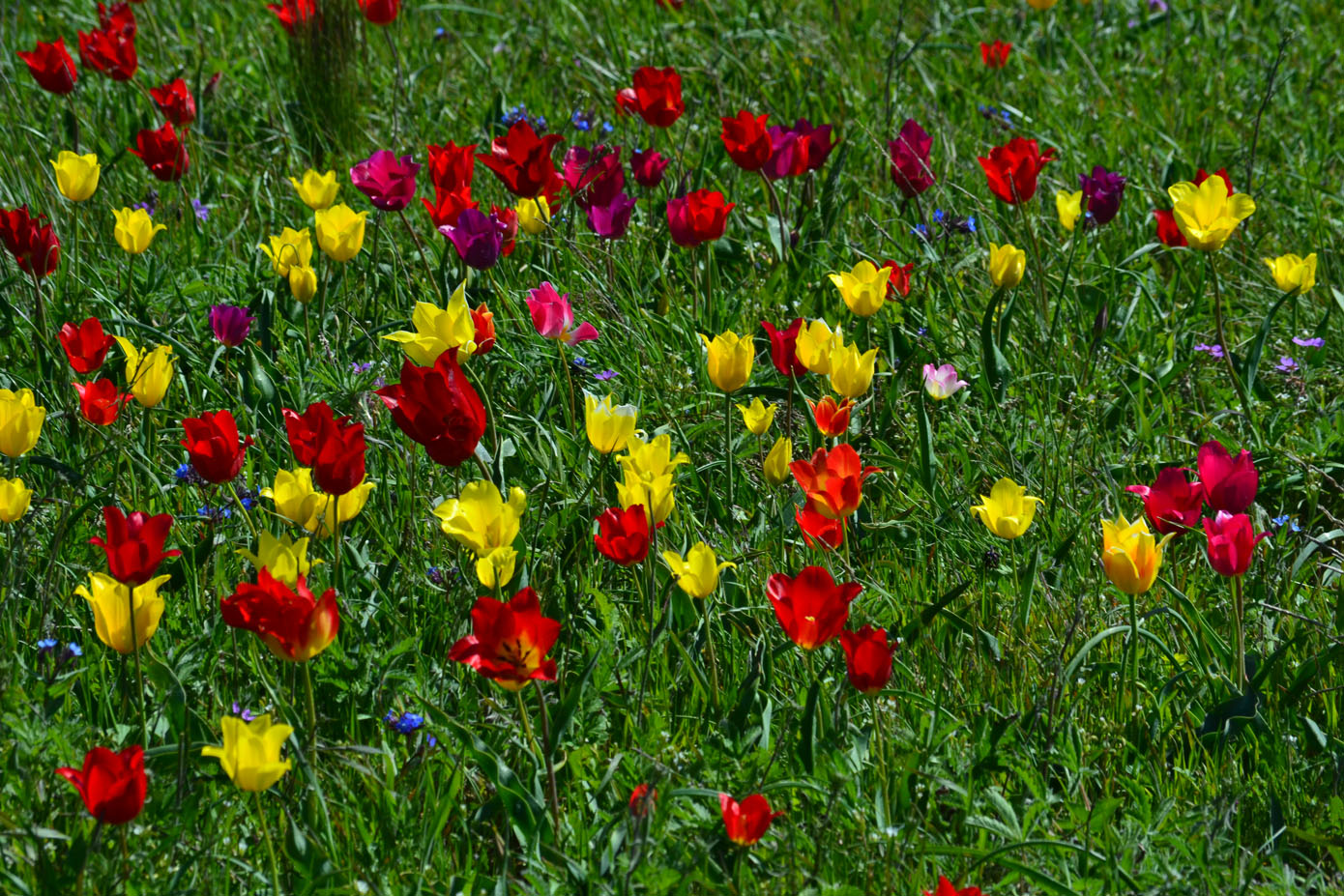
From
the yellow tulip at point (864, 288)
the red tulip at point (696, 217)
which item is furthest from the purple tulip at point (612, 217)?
the yellow tulip at point (864, 288)

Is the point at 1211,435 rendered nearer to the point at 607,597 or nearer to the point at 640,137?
the point at 607,597

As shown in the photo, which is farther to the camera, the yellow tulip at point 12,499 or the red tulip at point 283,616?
the yellow tulip at point 12,499

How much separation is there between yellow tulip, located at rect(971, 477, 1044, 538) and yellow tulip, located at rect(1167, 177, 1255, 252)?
0.84 meters

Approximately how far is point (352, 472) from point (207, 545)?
1.40 ft

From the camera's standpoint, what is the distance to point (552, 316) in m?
2.25

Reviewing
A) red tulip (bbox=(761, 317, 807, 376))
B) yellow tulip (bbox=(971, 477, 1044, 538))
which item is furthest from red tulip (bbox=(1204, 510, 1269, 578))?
red tulip (bbox=(761, 317, 807, 376))

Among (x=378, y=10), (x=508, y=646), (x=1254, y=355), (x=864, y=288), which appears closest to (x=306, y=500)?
(x=508, y=646)

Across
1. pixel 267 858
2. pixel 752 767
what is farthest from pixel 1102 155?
pixel 267 858

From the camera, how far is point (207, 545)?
2018 mm

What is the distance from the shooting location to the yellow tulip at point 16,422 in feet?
6.32

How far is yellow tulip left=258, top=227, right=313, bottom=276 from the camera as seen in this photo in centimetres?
257

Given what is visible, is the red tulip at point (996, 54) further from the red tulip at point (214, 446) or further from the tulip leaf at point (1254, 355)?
the red tulip at point (214, 446)

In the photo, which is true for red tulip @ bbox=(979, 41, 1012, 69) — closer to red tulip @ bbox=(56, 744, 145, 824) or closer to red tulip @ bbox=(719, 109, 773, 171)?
red tulip @ bbox=(719, 109, 773, 171)

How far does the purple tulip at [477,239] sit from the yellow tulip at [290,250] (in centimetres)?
33
